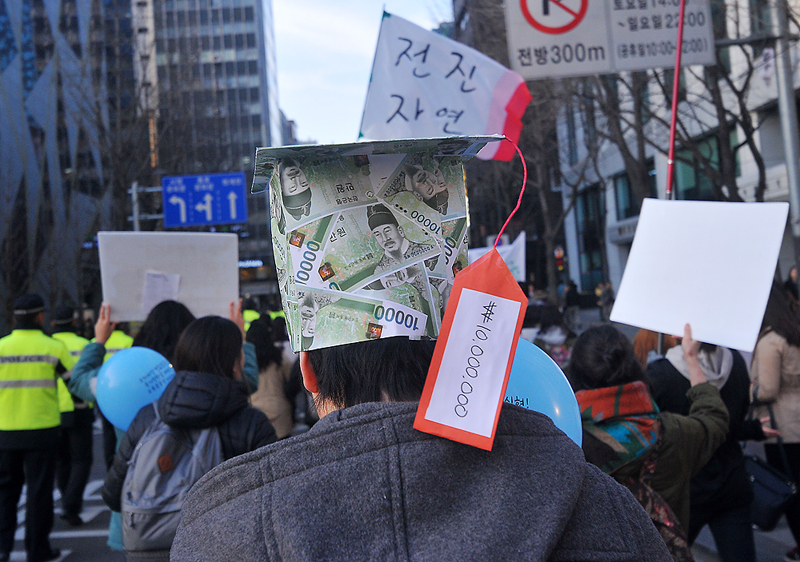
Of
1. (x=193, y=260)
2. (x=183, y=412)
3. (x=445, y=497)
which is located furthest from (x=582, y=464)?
(x=193, y=260)

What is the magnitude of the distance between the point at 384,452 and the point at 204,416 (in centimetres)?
202

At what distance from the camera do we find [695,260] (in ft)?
7.99

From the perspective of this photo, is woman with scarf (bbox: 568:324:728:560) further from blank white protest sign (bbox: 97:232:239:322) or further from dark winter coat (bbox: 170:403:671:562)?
blank white protest sign (bbox: 97:232:239:322)

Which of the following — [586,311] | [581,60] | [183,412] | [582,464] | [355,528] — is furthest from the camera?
[586,311]

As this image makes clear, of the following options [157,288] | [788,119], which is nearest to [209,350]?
[157,288]

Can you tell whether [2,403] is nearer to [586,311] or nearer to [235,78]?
[586,311]

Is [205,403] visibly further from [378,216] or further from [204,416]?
[378,216]

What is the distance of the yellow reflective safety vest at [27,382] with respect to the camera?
530cm

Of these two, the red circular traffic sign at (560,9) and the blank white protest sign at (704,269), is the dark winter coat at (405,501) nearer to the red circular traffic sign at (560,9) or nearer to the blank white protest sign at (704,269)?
the blank white protest sign at (704,269)

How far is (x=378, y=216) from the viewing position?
1.24 meters

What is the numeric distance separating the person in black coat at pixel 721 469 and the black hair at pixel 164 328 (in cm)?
271

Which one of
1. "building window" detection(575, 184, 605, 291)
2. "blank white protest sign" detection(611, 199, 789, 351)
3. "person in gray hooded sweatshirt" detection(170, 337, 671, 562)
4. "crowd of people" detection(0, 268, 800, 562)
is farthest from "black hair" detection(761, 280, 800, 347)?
"building window" detection(575, 184, 605, 291)

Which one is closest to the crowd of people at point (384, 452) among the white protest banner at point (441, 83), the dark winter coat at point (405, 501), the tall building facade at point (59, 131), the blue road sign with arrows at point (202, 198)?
the dark winter coat at point (405, 501)

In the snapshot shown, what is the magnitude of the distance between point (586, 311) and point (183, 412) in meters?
31.5
